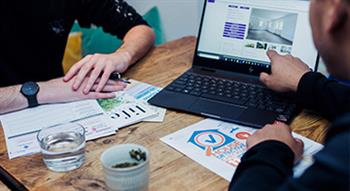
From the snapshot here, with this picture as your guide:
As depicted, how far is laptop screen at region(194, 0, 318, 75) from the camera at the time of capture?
4.23ft

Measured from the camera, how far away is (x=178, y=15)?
218 centimetres

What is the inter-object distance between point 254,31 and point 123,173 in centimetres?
67

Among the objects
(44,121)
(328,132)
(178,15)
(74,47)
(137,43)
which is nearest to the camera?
(328,132)

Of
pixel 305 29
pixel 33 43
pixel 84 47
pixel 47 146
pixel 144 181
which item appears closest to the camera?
pixel 144 181

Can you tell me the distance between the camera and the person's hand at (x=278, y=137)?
0.95 metres

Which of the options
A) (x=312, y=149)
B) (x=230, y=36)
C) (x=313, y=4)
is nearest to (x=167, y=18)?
(x=230, y=36)

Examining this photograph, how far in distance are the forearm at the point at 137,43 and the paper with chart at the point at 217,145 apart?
0.43 metres

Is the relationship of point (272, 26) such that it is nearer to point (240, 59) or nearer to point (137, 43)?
point (240, 59)

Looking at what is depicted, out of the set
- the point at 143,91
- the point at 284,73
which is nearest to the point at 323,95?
the point at 284,73

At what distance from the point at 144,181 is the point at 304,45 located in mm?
654

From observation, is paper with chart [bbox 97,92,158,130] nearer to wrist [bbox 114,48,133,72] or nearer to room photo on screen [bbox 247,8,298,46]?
wrist [bbox 114,48,133,72]

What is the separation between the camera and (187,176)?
930mm

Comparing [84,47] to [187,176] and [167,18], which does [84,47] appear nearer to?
[167,18]

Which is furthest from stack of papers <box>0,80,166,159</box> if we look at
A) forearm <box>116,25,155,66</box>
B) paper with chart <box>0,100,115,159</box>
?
forearm <box>116,25,155,66</box>
